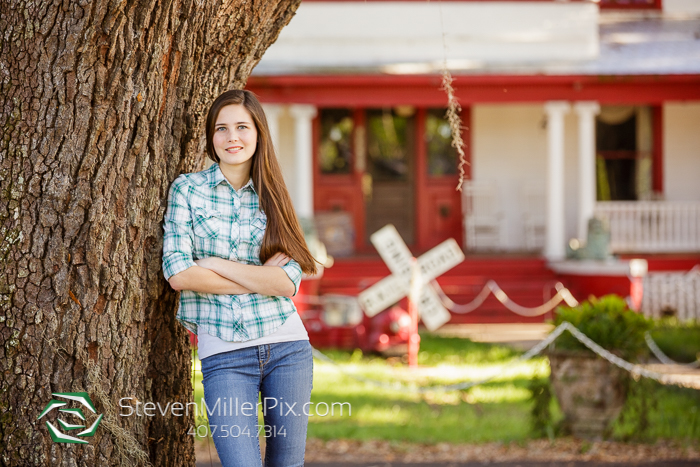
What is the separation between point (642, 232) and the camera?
1248 centimetres

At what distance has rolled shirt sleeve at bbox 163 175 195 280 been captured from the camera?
245cm

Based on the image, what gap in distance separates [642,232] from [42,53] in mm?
11706

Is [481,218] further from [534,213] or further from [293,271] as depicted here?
[293,271]

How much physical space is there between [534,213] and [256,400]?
38.5ft

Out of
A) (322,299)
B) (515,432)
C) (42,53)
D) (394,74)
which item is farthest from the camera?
(394,74)

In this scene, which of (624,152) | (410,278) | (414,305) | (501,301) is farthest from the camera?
(624,152)

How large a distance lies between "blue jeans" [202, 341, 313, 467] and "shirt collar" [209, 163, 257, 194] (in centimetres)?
55

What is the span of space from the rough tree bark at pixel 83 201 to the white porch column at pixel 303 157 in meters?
9.66

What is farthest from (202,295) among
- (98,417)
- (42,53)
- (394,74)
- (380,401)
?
(394,74)

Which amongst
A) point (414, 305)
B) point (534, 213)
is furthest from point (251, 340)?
point (534, 213)

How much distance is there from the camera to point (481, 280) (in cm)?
1145

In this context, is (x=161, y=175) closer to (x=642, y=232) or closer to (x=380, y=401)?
(x=380, y=401)

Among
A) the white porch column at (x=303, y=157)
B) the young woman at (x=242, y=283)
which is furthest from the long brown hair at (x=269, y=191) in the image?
the white porch column at (x=303, y=157)

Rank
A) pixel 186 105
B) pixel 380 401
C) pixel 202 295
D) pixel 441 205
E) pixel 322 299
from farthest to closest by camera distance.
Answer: pixel 441 205
pixel 322 299
pixel 380 401
pixel 186 105
pixel 202 295
